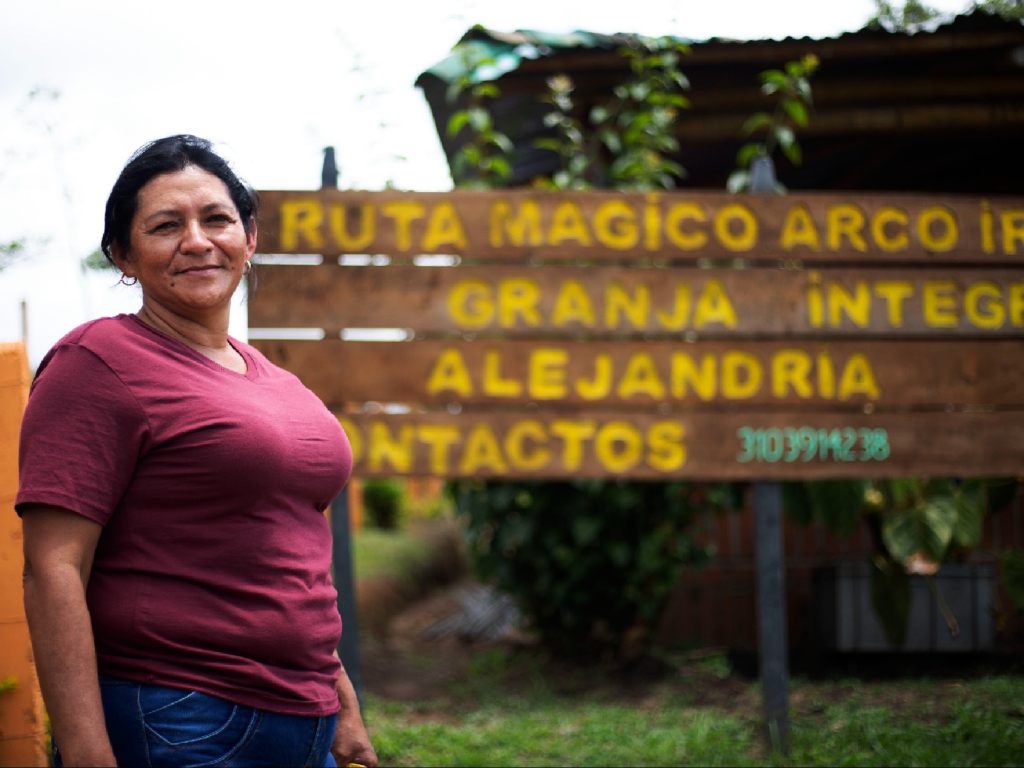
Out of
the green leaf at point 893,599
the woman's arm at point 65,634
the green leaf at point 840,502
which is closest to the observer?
the woman's arm at point 65,634

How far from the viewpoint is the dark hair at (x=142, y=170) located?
59.4 inches

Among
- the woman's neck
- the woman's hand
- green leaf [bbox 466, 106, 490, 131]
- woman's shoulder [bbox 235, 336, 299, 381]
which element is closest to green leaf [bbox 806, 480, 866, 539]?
green leaf [bbox 466, 106, 490, 131]

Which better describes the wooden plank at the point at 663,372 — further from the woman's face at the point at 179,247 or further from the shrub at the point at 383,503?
the shrub at the point at 383,503

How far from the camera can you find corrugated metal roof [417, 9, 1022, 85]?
163 inches

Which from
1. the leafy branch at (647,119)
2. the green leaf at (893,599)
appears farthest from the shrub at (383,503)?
the green leaf at (893,599)

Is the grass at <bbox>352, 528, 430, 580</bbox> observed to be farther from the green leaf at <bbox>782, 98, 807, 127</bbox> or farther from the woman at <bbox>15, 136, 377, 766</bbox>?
the woman at <bbox>15, 136, 377, 766</bbox>

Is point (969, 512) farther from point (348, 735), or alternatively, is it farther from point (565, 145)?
point (348, 735)

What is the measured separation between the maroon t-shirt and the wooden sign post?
188cm

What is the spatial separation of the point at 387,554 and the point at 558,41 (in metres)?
5.70

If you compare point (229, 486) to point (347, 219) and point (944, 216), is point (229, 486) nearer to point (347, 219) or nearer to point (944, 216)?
point (347, 219)

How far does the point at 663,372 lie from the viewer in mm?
3363

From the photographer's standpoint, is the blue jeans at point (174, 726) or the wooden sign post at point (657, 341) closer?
the blue jeans at point (174, 726)

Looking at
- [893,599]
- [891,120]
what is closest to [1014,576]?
[893,599]

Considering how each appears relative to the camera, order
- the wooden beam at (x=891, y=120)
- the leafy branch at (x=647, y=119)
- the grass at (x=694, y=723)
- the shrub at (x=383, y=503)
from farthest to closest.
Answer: the shrub at (x=383, y=503), the wooden beam at (x=891, y=120), the leafy branch at (x=647, y=119), the grass at (x=694, y=723)
